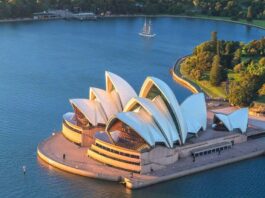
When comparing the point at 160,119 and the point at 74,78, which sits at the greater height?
the point at 160,119

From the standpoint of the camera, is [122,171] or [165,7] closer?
[122,171]

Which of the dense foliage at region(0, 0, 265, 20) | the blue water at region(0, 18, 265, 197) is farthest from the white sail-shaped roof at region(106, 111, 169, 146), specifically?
the dense foliage at region(0, 0, 265, 20)

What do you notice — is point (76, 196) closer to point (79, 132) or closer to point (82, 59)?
point (79, 132)

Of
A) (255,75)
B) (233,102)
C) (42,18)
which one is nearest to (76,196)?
(233,102)

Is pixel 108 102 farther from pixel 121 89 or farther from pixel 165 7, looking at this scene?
pixel 165 7

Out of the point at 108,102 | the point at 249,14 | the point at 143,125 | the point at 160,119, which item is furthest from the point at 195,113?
the point at 249,14

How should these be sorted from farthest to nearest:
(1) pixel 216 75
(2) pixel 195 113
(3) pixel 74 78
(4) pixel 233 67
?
1. (4) pixel 233 67
2. (3) pixel 74 78
3. (1) pixel 216 75
4. (2) pixel 195 113

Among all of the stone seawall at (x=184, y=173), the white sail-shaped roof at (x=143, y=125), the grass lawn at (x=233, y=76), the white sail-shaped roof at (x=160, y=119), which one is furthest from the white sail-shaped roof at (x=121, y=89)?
the grass lawn at (x=233, y=76)
